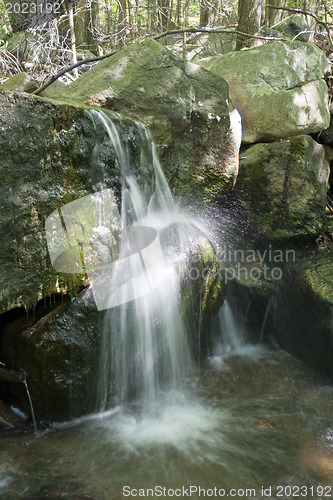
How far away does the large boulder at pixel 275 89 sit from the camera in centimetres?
481

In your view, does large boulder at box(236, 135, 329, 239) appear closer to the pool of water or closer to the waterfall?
the waterfall

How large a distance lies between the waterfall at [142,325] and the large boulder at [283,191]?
1.30 meters

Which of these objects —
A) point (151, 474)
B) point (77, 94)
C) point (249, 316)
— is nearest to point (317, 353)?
point (249, 316)

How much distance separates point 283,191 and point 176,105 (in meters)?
1.60

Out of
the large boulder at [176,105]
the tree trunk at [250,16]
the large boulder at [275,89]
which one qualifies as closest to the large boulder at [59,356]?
the large boulder at [176,105]

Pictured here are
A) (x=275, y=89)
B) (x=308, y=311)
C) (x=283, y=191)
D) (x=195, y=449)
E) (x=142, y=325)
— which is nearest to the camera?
(x=195, y=449)

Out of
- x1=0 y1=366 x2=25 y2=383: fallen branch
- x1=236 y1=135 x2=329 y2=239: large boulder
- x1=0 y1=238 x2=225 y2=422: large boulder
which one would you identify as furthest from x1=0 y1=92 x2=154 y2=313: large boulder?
x1=236 y1=135 x2=329 y2=239: large boulder

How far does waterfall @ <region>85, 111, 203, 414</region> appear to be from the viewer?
10.2ft

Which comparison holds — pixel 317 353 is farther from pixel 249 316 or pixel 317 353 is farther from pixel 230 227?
pixel 230 227

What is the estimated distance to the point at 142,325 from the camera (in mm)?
3244

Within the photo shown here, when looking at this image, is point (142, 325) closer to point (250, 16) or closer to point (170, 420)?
point (170, 420)

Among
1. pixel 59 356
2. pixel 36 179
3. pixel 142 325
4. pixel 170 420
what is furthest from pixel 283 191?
pixel 59 356

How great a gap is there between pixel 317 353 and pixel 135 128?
276 cm

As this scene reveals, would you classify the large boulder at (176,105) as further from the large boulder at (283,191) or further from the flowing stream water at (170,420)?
the flowing stream water at (170,420)
